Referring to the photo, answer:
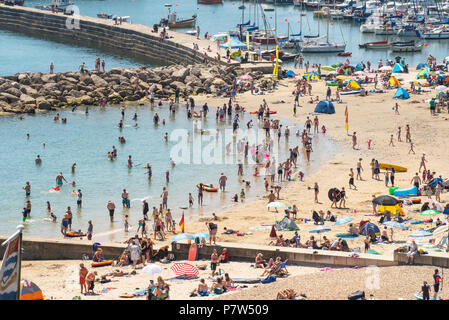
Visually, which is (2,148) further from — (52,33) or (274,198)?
(52,33)

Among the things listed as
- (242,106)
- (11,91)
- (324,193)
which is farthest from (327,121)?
(11,91)

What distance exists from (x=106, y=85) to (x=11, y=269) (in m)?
52.8

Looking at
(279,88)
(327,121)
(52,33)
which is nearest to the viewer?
(327,121)

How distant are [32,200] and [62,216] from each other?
10.4ft

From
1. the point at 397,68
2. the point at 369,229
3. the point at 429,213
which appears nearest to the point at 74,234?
the point at 369,229

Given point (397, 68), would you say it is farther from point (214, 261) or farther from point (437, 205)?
point (214, 261)

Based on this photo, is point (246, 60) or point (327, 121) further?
point (246, 60)

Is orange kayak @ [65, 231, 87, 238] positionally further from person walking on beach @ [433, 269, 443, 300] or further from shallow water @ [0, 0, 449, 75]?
shallow water @ [0, 0, 449, 75]

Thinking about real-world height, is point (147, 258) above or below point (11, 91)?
below

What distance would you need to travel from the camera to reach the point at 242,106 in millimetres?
61969

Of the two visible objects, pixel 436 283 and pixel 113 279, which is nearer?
pixel 436 283

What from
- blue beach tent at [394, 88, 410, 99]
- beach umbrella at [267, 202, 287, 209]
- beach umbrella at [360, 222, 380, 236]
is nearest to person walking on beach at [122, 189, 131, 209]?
beach umbrella at [267, 202, 287, 209]

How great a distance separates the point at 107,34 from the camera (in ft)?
322

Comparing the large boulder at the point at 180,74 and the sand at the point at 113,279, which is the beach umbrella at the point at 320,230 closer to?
the sand at the point at 113,279
